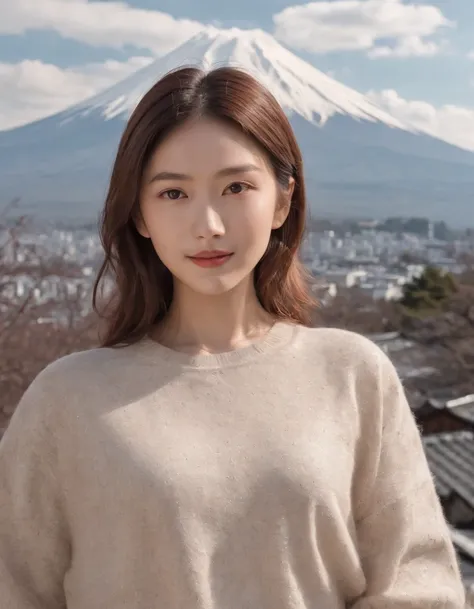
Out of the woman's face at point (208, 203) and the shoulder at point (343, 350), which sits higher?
the woman's face at point (208, 203)

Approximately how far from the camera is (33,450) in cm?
132

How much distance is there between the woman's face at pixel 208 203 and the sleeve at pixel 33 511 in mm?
367

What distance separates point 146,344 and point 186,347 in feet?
0.26

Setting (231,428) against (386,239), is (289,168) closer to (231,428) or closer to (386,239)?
(231,428)

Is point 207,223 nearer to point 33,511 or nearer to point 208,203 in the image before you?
point 208,203

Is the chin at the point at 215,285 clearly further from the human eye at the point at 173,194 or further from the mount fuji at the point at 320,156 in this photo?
the mount fuji at the point at 320,156

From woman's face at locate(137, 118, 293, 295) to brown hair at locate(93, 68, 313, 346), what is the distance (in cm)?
3

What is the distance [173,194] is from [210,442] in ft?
1.48

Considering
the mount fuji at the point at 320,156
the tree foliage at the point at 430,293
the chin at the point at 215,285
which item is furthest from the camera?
the mount fuji at the point at 320,156

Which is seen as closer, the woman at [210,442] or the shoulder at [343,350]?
the woman at [210,442]

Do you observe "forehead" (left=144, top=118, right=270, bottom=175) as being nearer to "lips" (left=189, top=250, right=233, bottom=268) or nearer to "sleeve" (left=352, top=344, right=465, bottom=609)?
"lips" (left=189, top=250, right=233, bottom=268)

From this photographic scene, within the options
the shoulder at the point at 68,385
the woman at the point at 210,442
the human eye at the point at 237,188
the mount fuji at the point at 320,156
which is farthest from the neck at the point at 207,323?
the mount fuji at the point at 320,156

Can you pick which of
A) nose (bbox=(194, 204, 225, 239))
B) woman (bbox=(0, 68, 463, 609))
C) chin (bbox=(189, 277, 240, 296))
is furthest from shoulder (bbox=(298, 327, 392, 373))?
nose (bbox=(194, 204, 225, 239))

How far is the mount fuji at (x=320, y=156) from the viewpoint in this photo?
27.4m
